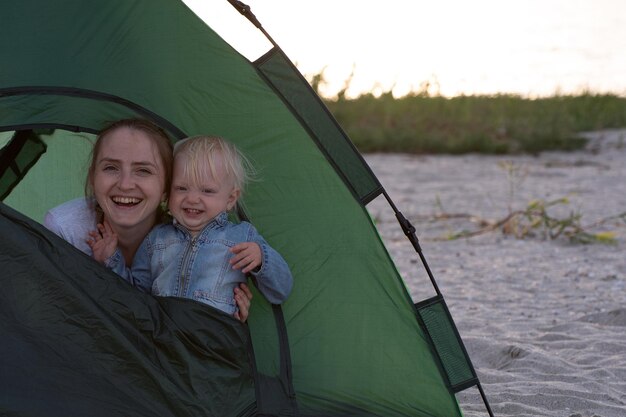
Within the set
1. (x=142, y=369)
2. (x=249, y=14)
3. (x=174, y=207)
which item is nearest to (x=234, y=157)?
(x=174, y=207)

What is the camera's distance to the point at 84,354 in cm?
244

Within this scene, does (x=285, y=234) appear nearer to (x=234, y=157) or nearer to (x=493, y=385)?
(x=234, y=157)

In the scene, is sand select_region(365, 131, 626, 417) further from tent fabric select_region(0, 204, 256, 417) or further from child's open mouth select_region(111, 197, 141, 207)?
child's open mouth select_region(111, 197, 141, 207)

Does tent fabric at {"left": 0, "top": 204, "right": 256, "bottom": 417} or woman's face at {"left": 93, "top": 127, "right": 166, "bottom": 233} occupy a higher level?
woman's face at {"left": 93, "top": 127, "right": 166, "bottom": 233}

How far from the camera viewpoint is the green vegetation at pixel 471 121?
1075cm

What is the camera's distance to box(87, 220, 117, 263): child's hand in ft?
9.08

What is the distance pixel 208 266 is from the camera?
2.73 m

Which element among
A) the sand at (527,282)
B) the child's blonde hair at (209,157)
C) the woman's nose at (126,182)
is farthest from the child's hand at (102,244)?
the sand at (527,282)

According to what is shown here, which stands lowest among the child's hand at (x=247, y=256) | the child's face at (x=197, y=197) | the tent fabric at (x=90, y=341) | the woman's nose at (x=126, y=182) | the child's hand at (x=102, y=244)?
the tent fabric at (x=90, y=341)

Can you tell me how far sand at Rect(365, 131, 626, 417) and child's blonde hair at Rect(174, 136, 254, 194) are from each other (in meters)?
1.09

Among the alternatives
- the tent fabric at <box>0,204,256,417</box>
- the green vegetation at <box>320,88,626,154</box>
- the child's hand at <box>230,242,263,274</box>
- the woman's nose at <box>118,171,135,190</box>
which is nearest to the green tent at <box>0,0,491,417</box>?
the tent fabric at <box>0,204,256,417</box>

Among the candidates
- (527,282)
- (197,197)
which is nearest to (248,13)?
(197,197)

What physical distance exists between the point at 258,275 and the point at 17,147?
109cm

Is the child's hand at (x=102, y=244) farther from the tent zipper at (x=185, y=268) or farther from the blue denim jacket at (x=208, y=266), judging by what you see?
the tent zipper at (x=185, y=268)
